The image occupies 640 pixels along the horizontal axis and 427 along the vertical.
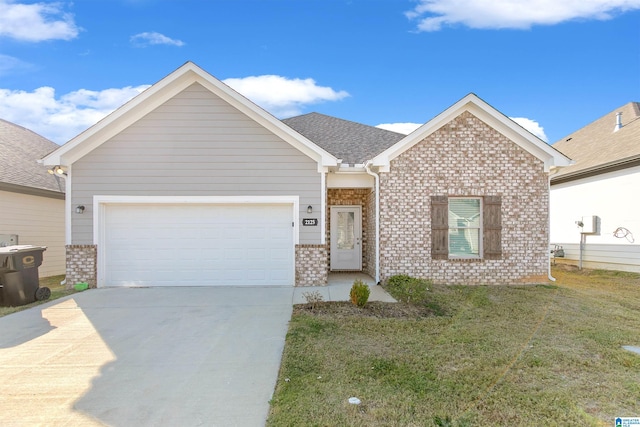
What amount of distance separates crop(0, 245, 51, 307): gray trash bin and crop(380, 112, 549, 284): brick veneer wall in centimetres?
766

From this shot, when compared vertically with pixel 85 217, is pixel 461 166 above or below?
above

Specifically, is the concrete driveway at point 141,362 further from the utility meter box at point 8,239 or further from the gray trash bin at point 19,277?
the utility meter box at point 8,239

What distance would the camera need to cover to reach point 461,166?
31.4 ft

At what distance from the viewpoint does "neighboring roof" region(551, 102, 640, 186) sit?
11.4 metres

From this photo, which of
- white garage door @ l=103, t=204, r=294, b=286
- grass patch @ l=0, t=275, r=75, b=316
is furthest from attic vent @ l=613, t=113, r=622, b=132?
grass patch @ l=0, t=275, r=75, b=316

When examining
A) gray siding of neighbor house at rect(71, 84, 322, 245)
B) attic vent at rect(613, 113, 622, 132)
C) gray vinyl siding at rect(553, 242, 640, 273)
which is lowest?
gray vinyl siding at rect(553, 242, 640, 273)

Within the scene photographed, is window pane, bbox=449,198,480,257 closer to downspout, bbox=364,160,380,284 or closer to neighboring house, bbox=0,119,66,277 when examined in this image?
downspout, bbox=364,160,380,284

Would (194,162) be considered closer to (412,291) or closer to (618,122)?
(412,291)

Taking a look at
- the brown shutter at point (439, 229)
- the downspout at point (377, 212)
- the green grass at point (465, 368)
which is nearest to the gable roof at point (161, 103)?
the downspout at point (377, 212)

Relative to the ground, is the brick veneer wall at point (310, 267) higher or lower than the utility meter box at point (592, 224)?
lower

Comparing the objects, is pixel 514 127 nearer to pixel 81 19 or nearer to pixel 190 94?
pixel 190 94

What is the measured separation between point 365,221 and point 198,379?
8468mm

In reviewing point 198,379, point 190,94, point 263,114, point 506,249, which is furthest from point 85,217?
point 506,249

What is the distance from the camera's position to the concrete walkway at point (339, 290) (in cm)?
788
